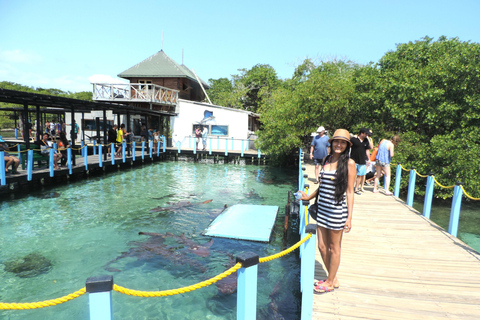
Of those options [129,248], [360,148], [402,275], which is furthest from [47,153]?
[402,275]

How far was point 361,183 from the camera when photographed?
388 inches

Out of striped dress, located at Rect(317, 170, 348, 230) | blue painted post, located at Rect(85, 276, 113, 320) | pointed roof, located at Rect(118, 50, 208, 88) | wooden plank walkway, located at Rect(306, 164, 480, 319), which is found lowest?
wooden plank walkway, located at Rect(306, 164, 480, 319)

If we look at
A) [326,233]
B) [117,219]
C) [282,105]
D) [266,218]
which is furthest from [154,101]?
[326,233]

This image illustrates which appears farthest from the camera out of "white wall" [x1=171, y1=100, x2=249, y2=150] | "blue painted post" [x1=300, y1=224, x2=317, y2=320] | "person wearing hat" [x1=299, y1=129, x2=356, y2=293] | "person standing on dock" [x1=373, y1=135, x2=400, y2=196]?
"white wall" [x1=171, y1=100, x2=249, y2=150]

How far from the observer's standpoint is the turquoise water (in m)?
10.4

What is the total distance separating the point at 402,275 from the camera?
4.54m

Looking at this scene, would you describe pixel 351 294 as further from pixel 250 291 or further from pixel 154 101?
pixel 154 101

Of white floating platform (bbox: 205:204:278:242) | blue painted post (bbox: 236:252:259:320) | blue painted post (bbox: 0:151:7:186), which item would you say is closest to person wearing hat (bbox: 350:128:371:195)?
white floating platform (bbox: 205:204:278:242)

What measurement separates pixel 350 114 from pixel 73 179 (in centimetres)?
1553

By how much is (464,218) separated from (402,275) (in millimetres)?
10866

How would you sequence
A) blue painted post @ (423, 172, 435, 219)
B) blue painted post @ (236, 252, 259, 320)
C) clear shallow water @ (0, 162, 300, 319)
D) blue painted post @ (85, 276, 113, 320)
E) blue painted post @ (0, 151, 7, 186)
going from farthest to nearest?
blue painted post @ (0, 151, 7, 186) < blue painted post @ (423, 172, 435, 219) < clear shallow water @ (0, 162, 300, 319) < blue painted post @ (236, 252, 259, 320) < blue painted post @ (85, 276, 113, 320)

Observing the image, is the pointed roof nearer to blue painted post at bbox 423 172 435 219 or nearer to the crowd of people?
blue painted post at bbox 423 172 435 219

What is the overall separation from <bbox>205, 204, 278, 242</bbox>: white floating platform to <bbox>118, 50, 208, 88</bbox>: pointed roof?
2259 cm

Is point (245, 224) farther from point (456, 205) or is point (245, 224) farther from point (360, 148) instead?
point (456, 205)
